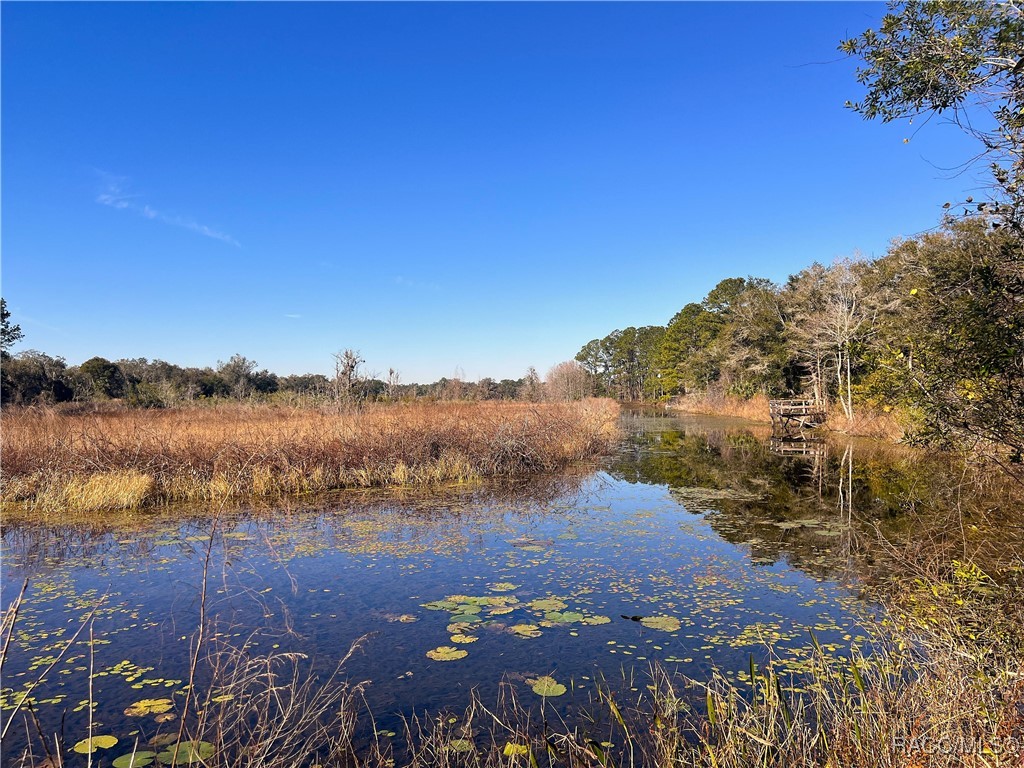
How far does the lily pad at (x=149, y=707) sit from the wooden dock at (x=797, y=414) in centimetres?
2633

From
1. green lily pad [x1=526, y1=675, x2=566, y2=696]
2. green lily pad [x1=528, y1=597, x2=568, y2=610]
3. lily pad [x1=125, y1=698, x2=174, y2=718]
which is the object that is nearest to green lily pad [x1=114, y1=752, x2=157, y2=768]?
lily pad [x1=125, y1=698, x2=174, y2=718]

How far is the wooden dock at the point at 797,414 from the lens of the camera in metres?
25.9

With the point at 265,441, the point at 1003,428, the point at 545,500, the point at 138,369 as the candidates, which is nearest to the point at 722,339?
the point at 545,500

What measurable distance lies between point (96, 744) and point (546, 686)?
9.16 ft

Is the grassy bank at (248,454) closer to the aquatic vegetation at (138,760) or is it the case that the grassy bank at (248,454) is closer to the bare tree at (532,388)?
the aquatic vegetation at (138,760)

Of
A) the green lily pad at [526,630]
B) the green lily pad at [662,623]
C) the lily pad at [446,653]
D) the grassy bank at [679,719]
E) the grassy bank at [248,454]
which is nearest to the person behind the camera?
the grassy bank at [679,719]

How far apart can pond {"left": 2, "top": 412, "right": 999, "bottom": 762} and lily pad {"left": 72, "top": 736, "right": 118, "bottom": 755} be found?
8 centimetres

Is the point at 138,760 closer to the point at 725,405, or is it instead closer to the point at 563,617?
the point at 563,617

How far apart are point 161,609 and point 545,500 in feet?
23.4

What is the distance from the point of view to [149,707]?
3781 millimetres

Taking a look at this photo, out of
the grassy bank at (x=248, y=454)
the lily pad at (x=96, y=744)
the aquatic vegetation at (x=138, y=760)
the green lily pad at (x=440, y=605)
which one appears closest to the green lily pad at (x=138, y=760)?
the aquatic vegetation at (x=138, y=760)

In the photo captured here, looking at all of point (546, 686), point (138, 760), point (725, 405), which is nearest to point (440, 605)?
point (546, 686)

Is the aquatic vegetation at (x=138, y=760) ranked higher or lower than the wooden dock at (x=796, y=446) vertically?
higher

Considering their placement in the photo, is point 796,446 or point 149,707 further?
point 796,446
